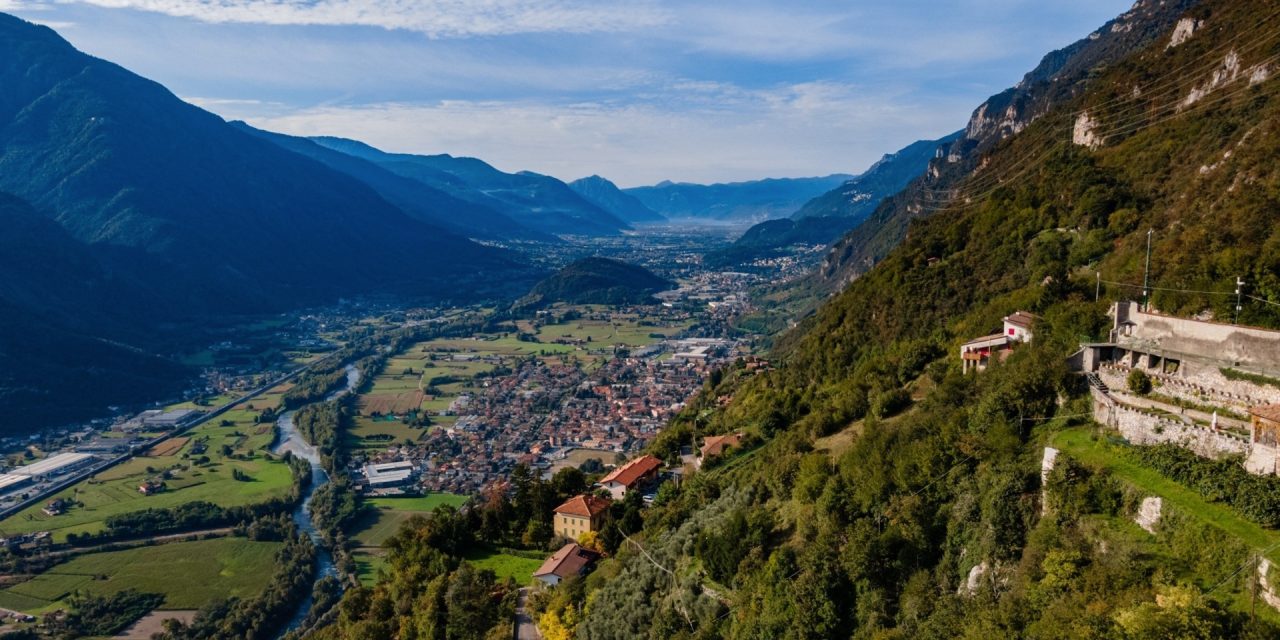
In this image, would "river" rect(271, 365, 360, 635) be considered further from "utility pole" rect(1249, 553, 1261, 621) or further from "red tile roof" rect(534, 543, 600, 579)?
"utility pole" rect(1249, 553, 1261, 621)

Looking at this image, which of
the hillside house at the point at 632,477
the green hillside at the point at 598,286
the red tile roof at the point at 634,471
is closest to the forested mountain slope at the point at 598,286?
the green hillside at the point at 598,286

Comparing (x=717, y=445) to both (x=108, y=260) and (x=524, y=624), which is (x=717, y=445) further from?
(x=108, y=260)

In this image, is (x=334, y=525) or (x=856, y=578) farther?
(x=334, y=525)

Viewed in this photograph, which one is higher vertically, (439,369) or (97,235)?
(97,235)

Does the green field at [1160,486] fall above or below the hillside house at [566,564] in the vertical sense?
above

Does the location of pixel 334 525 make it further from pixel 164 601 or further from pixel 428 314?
pixel 428 314

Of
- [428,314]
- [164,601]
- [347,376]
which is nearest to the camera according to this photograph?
[164,601]

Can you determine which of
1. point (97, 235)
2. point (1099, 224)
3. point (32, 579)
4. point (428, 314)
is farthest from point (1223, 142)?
point (97, 235)

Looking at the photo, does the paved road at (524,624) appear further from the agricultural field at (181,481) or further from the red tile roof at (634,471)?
the agricultural field at (181,481)
